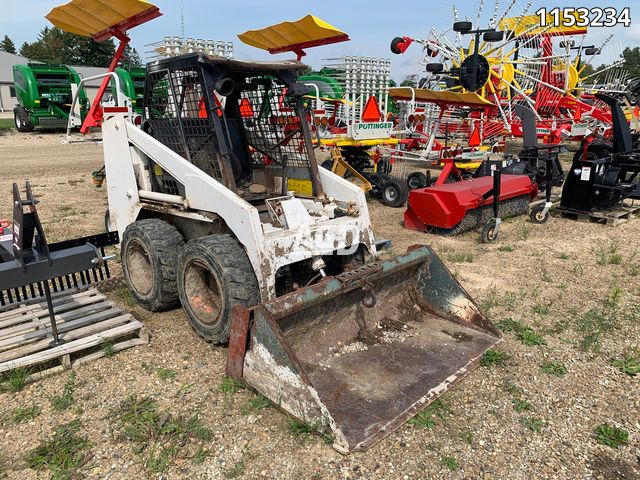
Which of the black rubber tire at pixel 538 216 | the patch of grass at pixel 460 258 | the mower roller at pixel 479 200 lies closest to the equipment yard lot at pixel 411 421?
the patch of grass at pixel 460 258

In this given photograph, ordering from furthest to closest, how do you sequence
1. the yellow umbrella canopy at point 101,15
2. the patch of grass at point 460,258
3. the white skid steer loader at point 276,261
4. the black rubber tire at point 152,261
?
the patch of grass at point 460,258 < the yellow umbrella canopy at point 101,15 < the black rubber tire at point 152,261 < the white skid steer loader at point 276,261

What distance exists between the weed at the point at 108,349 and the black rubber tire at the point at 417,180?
21.5 ft

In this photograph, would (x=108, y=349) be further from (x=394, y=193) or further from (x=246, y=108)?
(x=394, y=193)

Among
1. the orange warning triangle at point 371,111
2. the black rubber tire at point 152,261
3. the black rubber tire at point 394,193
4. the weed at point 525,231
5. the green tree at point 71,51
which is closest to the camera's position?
the black rubber tire at point 152,261

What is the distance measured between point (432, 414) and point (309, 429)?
2.41 feet

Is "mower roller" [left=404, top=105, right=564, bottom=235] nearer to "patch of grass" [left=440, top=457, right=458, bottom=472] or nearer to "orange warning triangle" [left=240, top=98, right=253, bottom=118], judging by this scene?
"orange warning triangle" [left=240, top=98, right=253, bottom=118]

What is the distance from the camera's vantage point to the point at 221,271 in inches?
128

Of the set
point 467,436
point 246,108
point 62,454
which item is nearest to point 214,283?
point 62,454

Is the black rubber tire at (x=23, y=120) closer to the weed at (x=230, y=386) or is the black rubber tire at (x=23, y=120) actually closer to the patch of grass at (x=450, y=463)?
the weed at (x=230, y=386)

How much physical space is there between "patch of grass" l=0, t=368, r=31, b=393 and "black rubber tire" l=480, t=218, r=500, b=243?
514 centimetres

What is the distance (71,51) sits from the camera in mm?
56406

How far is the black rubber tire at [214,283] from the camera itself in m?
3.24

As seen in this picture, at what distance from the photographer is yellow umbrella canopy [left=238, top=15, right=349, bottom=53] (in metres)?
4.68

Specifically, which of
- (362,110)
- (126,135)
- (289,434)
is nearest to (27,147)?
(362,110)
